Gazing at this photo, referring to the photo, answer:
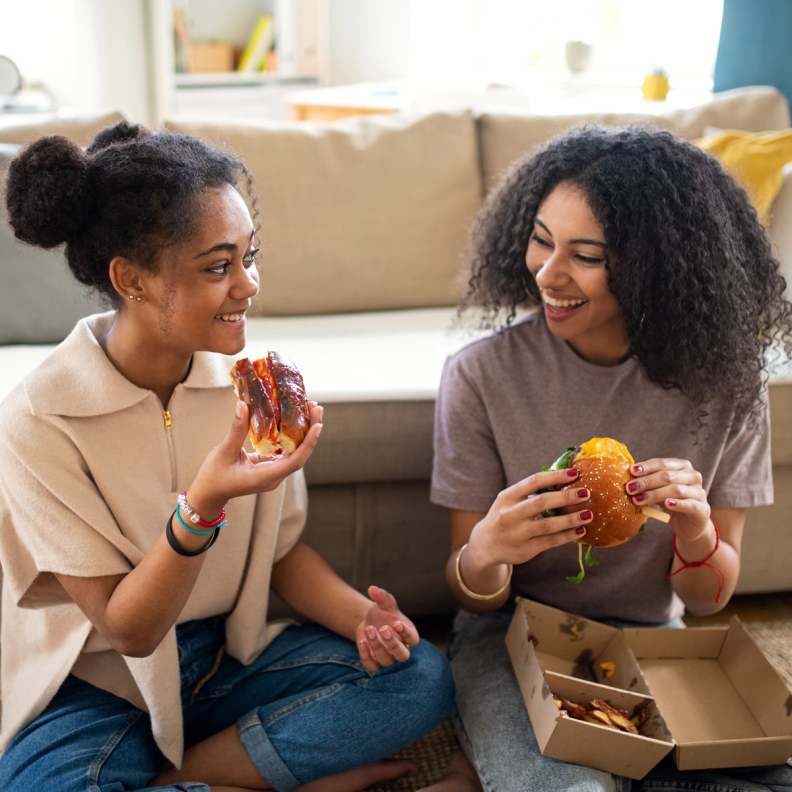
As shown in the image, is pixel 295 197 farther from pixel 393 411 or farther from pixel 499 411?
pixel 499 411

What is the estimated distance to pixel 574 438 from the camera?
1.33 meters

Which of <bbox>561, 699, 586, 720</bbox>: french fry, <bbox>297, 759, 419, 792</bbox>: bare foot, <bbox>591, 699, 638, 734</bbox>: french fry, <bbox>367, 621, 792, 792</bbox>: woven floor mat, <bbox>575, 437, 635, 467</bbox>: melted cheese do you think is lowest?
<bbox>367, 621, 792, 792</bbox>: woven floor mat

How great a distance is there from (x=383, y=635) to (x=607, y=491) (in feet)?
1.27

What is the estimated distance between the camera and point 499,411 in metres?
1.34

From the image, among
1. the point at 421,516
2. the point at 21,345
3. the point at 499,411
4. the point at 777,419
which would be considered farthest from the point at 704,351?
the point at 21,345

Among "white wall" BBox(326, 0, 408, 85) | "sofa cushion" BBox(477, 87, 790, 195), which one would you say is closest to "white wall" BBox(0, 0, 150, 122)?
"white wall" BBox(326, 0, 408, 85)

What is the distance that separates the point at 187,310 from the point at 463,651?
2.42 feet

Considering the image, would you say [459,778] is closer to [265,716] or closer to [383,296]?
[265,716]

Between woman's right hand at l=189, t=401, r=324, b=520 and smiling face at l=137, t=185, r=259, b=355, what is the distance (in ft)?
0.55

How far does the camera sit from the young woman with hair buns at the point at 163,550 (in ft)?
3.46

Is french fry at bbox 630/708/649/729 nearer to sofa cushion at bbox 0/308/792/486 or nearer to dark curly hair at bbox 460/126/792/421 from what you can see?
dark curly hair at bbox 460/126/792/421

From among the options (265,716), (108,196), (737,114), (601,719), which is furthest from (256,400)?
(737,114)

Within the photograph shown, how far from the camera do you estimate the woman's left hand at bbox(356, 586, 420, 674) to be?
118 cm

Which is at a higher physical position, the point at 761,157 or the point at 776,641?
the point at 761,157
